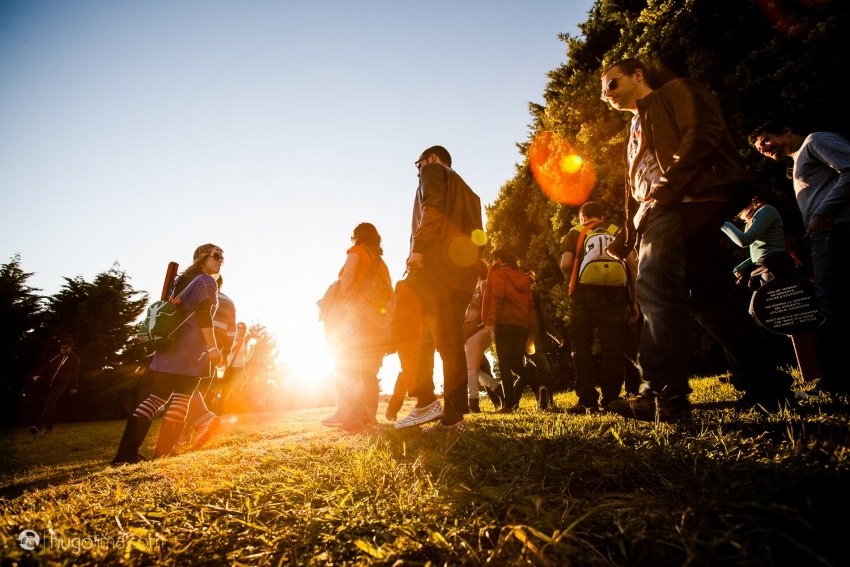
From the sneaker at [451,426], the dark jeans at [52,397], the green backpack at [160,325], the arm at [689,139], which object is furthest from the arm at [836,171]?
the dark jeans at [52,397]

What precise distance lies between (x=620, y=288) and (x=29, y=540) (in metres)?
4.74

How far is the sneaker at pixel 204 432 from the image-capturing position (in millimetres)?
4770

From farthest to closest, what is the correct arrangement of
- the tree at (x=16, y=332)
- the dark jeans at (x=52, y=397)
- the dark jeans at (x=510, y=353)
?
the tree at (x=16, y=332) < the dark jeans at (x=52, y=397) < the dark jeans at (x=510, y=353)

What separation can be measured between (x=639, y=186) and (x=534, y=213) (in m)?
11.6

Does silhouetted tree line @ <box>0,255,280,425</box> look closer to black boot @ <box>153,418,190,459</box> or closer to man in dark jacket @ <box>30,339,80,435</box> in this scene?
man in dark jacket @ <box>30,339,80,435</box>

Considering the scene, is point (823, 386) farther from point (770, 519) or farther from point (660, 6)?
point (660, 6)

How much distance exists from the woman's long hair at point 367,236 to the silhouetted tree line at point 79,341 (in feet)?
64.8

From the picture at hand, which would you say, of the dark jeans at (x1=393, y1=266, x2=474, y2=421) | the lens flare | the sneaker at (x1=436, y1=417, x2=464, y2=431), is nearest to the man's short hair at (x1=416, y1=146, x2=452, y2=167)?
the dark jeans at (x1=393, y1=266, x2=474, y2=421)

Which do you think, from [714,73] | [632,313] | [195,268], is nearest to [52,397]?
[195,268]

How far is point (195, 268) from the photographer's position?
16.4 feet

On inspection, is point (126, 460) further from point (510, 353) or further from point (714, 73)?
point (714, 73)

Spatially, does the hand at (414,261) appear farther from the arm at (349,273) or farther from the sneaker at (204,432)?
the sneaker at (204,432)

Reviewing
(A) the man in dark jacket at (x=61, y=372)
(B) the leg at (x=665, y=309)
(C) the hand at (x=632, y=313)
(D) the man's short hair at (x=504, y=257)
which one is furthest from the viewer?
(A) the man in dark jacket at (x=61, y=372)

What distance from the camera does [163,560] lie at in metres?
1.02
